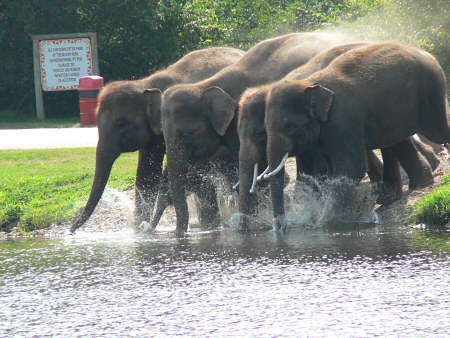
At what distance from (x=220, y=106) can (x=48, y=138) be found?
28.6 ft

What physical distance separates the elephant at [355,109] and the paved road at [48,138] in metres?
7.70

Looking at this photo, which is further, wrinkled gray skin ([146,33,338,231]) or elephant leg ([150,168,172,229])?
elephant leg ([150,168,172,229])

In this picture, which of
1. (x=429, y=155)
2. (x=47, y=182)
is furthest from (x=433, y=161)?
(x=47, y=182)

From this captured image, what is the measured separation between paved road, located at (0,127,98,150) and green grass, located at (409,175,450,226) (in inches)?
337

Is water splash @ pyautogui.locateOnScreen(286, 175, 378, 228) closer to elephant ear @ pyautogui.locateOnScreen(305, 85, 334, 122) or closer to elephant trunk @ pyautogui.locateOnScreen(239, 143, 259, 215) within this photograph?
elephant trunk @ pyautogui.locateOnScreen(239, 143, 259, 215)

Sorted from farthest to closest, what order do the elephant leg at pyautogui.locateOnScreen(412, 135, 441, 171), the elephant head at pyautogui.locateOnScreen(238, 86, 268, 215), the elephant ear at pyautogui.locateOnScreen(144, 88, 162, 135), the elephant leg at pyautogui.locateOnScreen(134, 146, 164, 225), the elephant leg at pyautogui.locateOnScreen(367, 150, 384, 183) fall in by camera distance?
the elephant leg at pyautogui.locateOnScreen(412, 135, 441, 171) → the elephant leg at pyautogui.locateOnScreen(134, 146, 164, 225) → the elephant leg at pyautogui.locateOnScreen(367, 150, 384, 183) → the elephant ear at pyautogui.locateOnScreen(144, 88, 162, 135) → the elephant head at pyautogui.locateOnScreen(238, 86, 268, 215)

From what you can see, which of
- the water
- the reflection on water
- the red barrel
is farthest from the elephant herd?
the red barrel

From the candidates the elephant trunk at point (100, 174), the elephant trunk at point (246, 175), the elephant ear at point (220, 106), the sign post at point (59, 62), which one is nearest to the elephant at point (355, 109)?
the elephant trunk at point (246, 175)

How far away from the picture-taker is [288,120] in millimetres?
12688

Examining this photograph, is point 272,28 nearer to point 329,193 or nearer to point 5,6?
point 5,6

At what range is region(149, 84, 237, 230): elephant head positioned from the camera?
1375 cm

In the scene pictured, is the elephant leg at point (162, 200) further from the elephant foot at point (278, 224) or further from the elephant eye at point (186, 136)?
the elephant foot at point (278, 224)

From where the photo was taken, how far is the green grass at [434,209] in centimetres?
1209

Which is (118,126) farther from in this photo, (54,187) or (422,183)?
(422,183)
